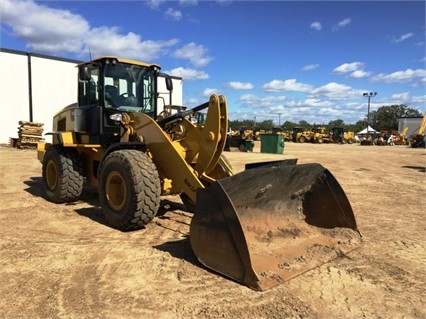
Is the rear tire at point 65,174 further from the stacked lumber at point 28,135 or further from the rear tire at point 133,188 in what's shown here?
the stacked lumber at point 28,135

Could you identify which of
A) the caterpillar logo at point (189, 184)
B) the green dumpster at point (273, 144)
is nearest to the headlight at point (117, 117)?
the caterpillar logo at point (189, 184)

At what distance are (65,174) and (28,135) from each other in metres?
17.8

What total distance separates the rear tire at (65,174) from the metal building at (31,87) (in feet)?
59.4

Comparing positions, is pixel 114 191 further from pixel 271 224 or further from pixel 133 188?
pixel 271 224

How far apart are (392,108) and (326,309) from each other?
102567 millimetres

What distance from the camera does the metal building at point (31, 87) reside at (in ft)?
83.4

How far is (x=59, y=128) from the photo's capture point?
8.38 metres

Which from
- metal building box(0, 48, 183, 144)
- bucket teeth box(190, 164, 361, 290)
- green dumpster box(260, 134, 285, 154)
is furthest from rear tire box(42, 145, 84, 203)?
green dumpster box(260, 134, 285, 154)

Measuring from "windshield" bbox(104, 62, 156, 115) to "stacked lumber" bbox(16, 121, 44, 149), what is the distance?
18357mm

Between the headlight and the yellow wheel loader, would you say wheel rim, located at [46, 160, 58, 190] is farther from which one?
the headlight

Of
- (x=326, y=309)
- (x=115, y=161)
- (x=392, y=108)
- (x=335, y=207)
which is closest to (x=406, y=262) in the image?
(x=335, y=207)

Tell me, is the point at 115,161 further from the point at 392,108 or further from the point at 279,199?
the point at 392,108

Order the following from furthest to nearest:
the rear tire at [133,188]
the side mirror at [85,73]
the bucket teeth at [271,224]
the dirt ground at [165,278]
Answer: the side mirror at [85,73] → the rear tire at [133,188] → the bucket teeth at [271,224] → the dirt ground at [165,278]

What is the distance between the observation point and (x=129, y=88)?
22.8 feet
